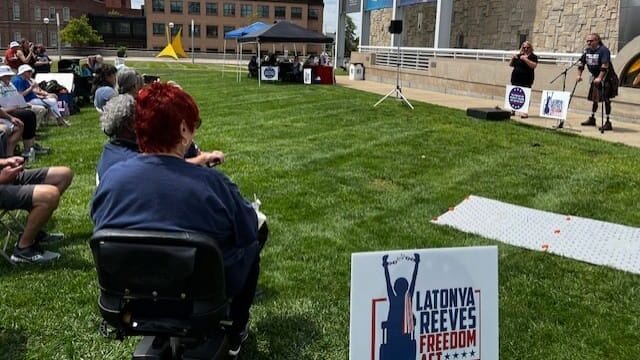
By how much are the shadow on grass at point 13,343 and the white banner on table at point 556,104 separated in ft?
32.8

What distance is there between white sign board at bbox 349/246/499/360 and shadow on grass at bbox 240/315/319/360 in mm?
1101

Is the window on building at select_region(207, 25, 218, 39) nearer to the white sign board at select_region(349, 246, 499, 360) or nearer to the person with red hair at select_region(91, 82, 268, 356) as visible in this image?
the person with red hair at select_region(91, 82, 268, 356)

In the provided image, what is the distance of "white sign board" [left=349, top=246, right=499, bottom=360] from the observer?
225cm

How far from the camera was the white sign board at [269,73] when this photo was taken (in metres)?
23.2

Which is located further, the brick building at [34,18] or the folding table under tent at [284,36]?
the brick building at [34,18]

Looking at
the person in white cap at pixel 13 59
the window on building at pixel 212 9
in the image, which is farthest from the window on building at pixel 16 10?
the person in white cap at pixel 13 59

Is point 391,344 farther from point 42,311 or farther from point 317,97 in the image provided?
point 317,97

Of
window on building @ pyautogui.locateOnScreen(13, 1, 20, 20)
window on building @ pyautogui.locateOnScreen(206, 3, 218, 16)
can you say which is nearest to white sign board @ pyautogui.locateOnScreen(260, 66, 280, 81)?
window on building @ pyautogui.locateOnScreen(206, 3, 218, 16)

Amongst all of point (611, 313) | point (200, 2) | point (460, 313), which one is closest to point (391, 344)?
point (460, 313)

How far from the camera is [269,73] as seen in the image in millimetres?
23344

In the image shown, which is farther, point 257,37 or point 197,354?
point 257,37

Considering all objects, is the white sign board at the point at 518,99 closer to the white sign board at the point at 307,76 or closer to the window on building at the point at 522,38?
the white sign board at the point at 307,76

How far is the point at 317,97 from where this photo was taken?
1645 cm

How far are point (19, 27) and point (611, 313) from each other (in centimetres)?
9555
